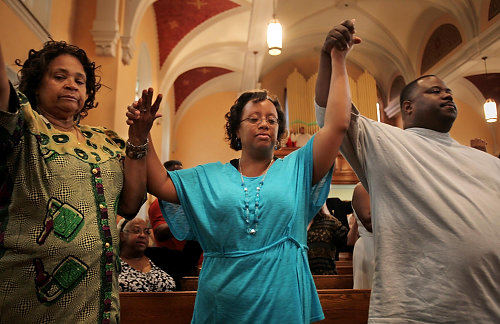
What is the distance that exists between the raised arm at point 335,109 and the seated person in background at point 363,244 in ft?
2.56

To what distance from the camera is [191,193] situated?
144 cm

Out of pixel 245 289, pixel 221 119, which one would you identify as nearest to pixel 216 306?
pixel 245 289

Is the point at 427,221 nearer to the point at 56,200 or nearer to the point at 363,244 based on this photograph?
the point at 363,244

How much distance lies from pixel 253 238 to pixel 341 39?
770mm

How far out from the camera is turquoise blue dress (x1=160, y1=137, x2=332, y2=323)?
1248 millimetres

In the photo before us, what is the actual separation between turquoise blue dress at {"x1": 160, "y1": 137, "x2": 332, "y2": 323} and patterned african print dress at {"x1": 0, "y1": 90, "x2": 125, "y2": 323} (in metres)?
0.29

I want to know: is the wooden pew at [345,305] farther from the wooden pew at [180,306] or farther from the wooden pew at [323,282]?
the wooden pew at [323,282]

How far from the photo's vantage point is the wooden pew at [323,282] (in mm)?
2598

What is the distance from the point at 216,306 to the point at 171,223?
35 cm

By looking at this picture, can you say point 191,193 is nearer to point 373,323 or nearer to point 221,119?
point 373,323

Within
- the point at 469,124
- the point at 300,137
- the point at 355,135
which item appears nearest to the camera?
the point at 355,135

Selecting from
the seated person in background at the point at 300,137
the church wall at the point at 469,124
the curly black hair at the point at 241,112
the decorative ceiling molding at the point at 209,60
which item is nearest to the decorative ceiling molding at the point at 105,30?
the decorative ceiling molding at the point at 209,60

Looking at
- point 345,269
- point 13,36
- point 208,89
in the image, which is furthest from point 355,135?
point 208,89

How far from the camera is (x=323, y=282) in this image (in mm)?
2635
